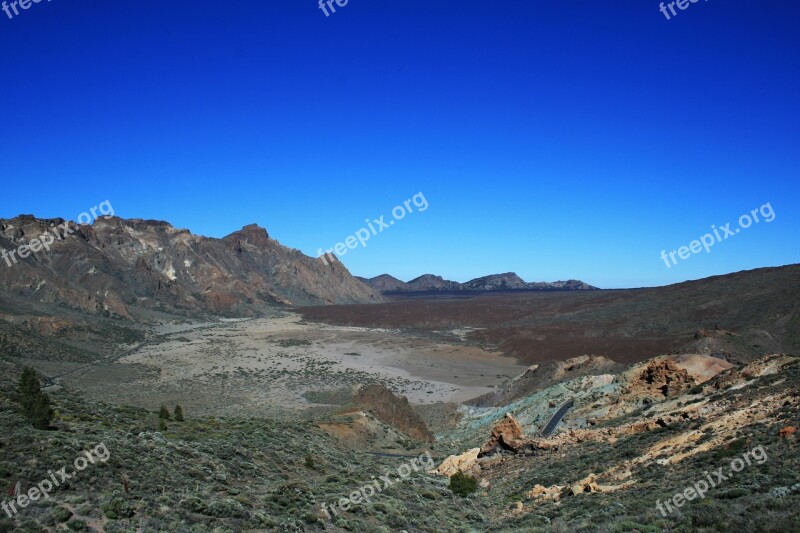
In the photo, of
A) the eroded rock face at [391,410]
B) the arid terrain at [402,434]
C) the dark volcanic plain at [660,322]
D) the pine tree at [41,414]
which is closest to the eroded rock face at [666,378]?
the arid terrain at [402,434]

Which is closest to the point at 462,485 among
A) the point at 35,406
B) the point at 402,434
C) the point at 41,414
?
the point at 402,434

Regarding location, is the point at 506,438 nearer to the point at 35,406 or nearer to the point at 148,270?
the point at 35,406

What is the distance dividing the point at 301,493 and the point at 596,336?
73404 mm

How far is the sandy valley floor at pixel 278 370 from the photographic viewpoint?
43.0m

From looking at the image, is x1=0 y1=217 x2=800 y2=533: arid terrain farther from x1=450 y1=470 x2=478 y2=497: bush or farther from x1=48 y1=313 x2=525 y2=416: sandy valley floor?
x1=48 y1=313 x2=525 y2=416: sandy valley floor

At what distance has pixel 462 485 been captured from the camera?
645 inches

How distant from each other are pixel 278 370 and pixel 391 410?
A: 32003mm

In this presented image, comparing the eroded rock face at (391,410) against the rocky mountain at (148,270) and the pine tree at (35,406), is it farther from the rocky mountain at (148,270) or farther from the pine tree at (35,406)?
the rocky mountain at (148,270)

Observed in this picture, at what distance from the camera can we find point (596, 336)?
259ft

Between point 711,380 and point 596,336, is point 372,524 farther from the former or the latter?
point 596,336

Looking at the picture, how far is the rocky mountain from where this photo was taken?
282ft

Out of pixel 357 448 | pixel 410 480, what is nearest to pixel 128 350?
pixel 357 448

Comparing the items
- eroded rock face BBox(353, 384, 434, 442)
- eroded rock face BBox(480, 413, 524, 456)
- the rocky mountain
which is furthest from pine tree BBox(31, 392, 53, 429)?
the rocky mountain

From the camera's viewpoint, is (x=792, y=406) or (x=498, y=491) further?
(x=498, y=491)
